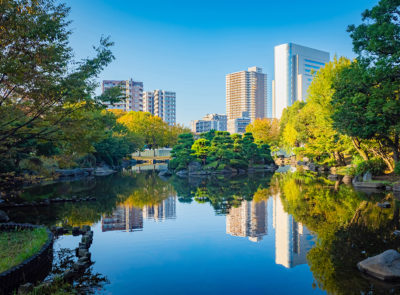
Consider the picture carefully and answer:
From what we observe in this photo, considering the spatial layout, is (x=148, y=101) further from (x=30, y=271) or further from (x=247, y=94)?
(x=30, y=271)

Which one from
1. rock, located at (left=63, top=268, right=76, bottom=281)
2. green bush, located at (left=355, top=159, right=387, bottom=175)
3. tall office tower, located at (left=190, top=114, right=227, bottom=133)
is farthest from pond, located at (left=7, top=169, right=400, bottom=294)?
tall office tower, located at (left=190, top=114, right=227, bottom=133)

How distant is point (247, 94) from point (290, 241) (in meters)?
151

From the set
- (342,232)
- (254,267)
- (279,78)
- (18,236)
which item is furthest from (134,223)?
(279,78)

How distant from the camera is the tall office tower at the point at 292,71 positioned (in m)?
109

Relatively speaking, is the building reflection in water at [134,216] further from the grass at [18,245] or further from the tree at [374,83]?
the tree at [374,83]

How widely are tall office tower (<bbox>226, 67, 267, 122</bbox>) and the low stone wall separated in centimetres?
14845

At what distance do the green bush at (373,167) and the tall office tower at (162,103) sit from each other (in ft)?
344

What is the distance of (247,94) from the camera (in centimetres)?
15662

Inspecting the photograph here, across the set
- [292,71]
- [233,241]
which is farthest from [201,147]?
[292,71]

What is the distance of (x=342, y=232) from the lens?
1049 centimetres

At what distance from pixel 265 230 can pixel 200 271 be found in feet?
14.6

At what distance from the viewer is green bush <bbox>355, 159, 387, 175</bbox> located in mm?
24359

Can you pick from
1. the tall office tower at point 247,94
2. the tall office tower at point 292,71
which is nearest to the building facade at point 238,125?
the tall office tower at point 247,94

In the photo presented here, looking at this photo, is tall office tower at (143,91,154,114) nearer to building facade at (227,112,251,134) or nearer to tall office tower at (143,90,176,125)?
tall office tower at (143,90,176,125)
